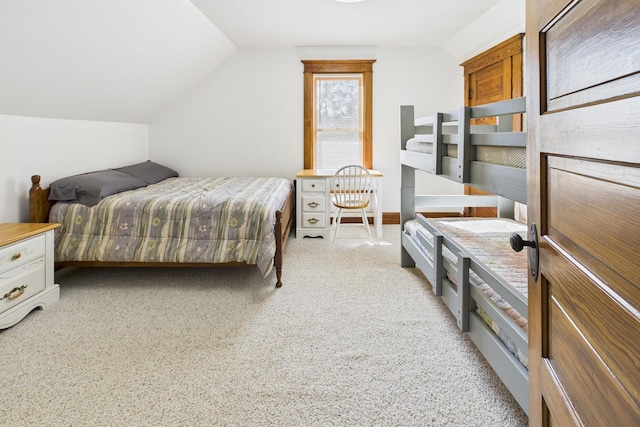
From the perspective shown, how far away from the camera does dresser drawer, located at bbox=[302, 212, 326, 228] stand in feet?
15.4

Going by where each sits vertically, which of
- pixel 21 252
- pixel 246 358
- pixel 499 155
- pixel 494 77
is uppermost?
pixel 494 77

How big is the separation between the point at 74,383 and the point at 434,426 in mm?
1564

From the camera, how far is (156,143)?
5402mm

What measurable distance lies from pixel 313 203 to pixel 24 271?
279 cm

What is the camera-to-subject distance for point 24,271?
2527 millimetres

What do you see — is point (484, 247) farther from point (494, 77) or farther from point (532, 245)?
point (494, 77)

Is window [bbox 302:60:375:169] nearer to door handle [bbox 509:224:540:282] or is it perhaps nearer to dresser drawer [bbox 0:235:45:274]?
dresser drawer [bbox 0:235:45:274]

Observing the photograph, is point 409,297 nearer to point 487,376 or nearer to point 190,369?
point 487,376

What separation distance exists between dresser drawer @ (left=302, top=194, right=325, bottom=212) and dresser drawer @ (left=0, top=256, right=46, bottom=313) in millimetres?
2602

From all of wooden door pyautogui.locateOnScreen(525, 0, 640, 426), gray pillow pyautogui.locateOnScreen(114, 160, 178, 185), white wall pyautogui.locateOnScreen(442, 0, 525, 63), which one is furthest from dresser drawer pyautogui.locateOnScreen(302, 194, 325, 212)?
wooden door pyautogui.locateOnScreen(525, 0, 640, 426)

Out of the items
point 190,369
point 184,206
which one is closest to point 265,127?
point 184,206

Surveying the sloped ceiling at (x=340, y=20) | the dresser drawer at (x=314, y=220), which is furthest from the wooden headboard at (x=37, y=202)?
the dresser drawer at (x=314, y=220)

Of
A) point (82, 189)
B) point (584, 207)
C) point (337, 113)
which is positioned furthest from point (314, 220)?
point (584, 207)

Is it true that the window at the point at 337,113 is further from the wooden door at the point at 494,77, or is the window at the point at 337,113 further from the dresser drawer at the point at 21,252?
the dresser drawer at the point at 21,252
